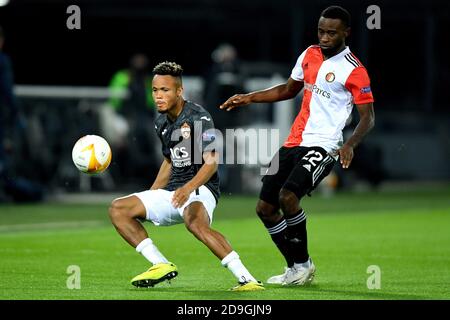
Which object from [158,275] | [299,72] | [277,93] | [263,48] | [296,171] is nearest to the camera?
[158,275]

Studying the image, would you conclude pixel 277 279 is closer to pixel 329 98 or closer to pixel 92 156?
pixel 329 98

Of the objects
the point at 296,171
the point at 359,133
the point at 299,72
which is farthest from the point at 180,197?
the point at 299,72

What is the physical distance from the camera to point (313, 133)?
1052cm

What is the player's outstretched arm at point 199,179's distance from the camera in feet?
31.2

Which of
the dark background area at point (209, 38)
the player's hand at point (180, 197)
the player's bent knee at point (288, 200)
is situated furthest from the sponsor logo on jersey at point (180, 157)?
the dark background area at point (209, 38)

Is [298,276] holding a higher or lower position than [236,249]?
higher

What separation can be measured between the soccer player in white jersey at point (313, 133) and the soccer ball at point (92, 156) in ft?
4.14

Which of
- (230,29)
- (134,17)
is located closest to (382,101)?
(230,29)

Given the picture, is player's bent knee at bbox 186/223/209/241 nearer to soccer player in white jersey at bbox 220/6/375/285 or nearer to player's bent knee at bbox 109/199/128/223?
player's bent knee at bbox 109/199/128/223

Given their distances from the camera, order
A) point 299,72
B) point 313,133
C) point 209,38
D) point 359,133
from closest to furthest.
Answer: point 359,133 → point 313,133 → point 299,72 → point 209,38

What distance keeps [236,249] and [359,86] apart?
414cm

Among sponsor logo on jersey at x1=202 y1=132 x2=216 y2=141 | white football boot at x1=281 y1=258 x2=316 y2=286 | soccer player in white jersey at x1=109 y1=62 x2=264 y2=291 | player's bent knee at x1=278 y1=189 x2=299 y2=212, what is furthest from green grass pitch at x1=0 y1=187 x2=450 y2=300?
sponsor logo on jersey at x1=202 y1=132 x2=216 y2=141

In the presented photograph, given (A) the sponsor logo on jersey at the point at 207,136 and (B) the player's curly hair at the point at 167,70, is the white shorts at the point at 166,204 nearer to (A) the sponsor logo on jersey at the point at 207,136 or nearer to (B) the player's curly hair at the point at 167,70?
(A) the sponsor logo on jersey at the point at 207,136
